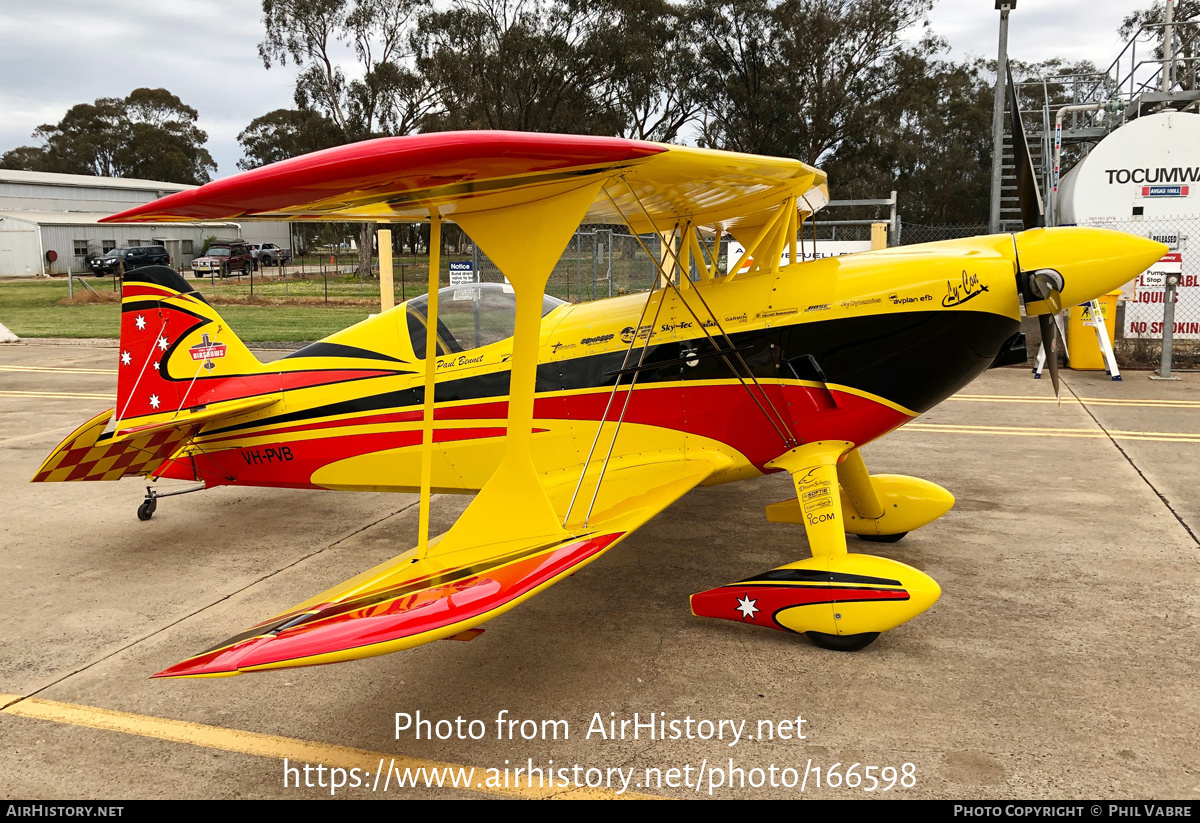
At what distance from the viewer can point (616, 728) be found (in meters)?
3.42

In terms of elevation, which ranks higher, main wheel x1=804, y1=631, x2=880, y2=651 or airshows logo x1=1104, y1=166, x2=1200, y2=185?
airshows logo x1=1104, y1=166, x2=1200, y2=185

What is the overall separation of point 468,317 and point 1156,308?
45.9ft

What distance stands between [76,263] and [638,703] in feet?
191

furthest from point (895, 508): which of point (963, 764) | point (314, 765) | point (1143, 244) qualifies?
point (314, 765)

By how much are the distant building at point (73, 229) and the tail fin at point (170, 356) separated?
119ft

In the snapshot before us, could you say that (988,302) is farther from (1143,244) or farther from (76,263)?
(76,263)

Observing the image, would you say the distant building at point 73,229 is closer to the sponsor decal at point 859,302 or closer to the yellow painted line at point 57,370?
the yellow painted line at point 57,370

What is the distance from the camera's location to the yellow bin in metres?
12.6

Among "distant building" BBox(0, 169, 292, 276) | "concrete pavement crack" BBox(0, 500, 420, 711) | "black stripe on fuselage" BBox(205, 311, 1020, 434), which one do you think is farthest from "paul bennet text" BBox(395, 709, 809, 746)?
"distant building" BBox(0, 169, 292, 276)

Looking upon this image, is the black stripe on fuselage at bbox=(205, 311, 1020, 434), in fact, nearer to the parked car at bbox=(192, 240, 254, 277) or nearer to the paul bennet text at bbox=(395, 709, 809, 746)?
the paul bennet text at bbox=(395, 709, 809, 746)

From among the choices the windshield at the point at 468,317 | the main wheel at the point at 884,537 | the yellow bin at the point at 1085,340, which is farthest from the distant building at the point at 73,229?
the main wheel at the point at 884,537

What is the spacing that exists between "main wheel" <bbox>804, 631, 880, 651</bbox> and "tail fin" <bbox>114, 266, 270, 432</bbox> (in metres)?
3.97

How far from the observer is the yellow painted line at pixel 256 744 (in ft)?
9.94

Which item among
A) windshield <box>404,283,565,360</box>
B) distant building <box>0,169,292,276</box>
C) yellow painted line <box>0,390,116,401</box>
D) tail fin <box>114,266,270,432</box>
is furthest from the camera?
distant building <box>0,169,292,276</box>
